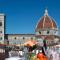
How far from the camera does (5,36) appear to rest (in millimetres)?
111625

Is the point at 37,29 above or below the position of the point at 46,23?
below

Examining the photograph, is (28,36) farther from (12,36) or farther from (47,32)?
(47,32)

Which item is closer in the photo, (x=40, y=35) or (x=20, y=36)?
(x=40, y=35)

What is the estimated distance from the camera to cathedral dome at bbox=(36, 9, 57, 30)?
106m

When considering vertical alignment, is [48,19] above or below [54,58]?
above

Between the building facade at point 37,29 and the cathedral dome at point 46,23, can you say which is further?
the cathedral dome at point 46,23

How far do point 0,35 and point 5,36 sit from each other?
102 inches

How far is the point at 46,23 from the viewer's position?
111 m

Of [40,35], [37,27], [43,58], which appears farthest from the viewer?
[37,27]

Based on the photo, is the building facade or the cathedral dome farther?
the cathedral dome

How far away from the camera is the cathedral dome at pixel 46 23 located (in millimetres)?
106312

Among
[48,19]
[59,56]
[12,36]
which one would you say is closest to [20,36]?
[12,36]

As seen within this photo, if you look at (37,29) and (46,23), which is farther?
(46,23)

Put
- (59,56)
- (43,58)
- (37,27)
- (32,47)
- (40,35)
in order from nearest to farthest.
Answer: (43,58), (32,47), (59,56), (40,35), (37,27)
